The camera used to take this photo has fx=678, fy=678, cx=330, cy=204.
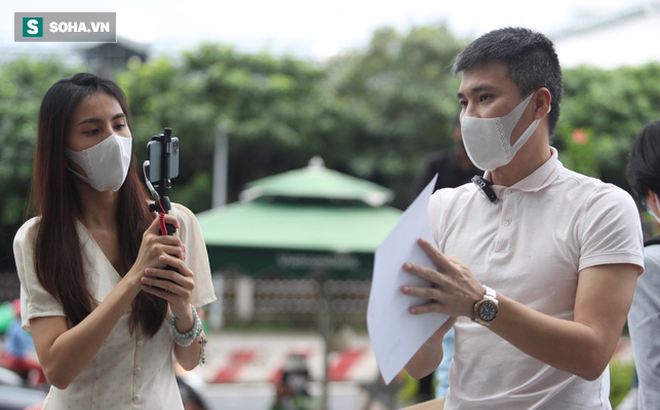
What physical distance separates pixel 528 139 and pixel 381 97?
14.2m

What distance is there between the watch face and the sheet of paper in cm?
12

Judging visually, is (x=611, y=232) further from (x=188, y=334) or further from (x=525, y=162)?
(x=188, y=334)

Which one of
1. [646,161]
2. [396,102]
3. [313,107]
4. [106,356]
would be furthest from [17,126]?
[646,161]

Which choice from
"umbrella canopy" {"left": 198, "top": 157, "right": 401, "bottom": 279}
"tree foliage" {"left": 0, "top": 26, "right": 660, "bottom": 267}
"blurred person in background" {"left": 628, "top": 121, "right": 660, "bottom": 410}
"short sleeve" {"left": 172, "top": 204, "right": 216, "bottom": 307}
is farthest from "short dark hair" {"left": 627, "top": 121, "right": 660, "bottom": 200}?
"tree foliage" {"left": 0, "top": 26, "right": 660, "bottom": 267}

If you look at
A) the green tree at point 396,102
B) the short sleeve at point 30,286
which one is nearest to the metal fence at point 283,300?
the green tree at point 396,102

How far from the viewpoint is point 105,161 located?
1.90 meters

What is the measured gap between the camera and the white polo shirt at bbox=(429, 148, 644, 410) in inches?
62.0

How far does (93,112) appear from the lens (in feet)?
6.30

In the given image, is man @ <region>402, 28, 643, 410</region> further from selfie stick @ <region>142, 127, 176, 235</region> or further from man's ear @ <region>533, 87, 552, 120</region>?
selfie stick @ <region>142, 127, 176, 235</region>

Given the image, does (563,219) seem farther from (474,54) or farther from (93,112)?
(93,112)

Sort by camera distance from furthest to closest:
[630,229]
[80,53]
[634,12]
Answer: [634,12], [80,53], [630,229]

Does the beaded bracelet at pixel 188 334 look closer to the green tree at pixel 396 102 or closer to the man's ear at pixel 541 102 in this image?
the man's ear at pixel 541 102

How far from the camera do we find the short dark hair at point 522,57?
1.67 m

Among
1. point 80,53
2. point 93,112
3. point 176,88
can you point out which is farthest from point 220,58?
point 93,112
